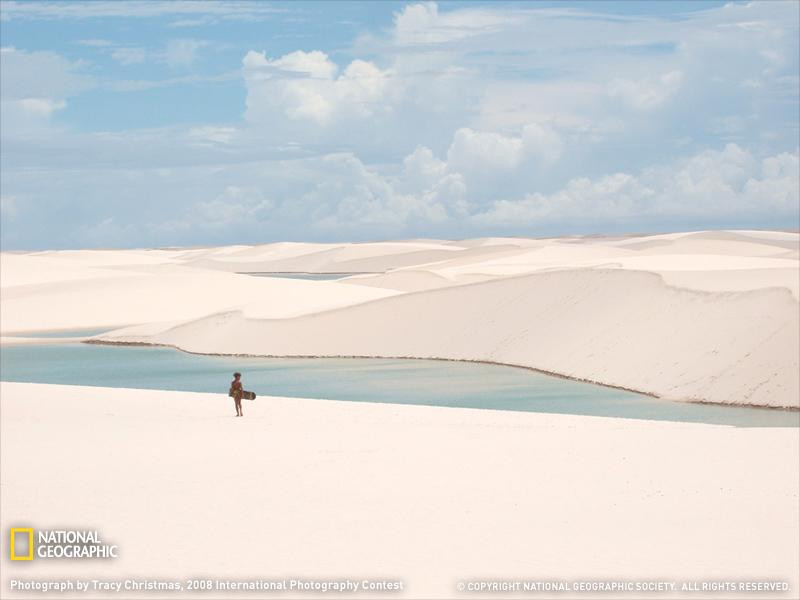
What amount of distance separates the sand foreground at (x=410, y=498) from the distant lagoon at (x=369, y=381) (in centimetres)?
508

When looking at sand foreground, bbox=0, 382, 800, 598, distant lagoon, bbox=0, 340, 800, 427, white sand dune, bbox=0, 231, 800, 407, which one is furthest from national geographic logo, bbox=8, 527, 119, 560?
white sand dune, bbox=0, 231, 800, 407

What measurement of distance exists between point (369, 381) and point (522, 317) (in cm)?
903

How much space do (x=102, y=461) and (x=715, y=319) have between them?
2033cm

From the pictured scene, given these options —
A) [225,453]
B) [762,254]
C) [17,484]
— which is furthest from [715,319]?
[762,254]

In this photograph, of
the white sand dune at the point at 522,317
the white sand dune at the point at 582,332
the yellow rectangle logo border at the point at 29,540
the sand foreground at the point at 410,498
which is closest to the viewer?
the yellow rectangle logo border at the point at 29,540

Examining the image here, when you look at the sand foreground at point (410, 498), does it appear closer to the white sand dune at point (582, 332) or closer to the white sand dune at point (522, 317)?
the white sand dune at point (582, 332)

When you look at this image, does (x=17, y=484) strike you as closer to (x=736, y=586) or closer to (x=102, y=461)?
(x=102, y=461)

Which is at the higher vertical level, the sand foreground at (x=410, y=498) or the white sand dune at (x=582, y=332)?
the white sand dune at (x=582, y=332)

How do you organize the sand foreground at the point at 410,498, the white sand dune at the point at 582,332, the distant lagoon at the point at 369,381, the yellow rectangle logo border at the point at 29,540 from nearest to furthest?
the yellow rectangle logo border at the point at 29,540 → the sand foreground at the point at 410,498 → the distant lagoon at the point at 369,381 → the white sand dune at the point at 582,332

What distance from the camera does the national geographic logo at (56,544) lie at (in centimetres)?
995

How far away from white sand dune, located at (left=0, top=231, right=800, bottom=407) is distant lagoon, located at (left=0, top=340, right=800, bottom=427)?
1.15 metres

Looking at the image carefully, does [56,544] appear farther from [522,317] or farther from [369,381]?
[522,317]

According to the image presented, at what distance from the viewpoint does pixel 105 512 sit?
11883mm

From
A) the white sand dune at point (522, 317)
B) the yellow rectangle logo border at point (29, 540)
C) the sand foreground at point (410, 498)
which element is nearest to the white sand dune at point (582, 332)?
the white sand dune at point (522, 317)
